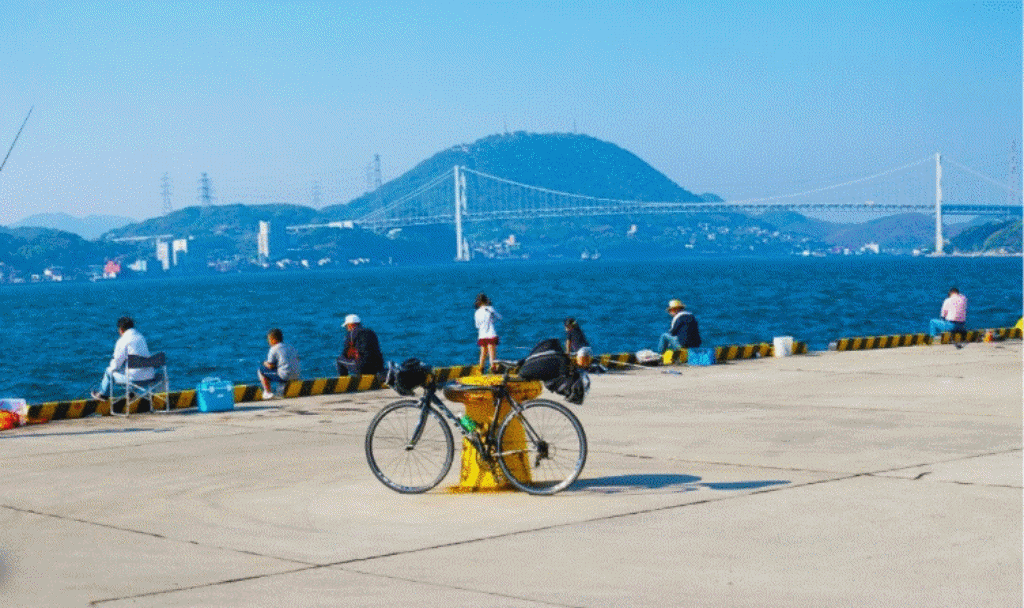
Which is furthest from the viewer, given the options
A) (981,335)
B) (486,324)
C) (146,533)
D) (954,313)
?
(981,335)

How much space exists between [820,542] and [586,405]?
810 centimetres

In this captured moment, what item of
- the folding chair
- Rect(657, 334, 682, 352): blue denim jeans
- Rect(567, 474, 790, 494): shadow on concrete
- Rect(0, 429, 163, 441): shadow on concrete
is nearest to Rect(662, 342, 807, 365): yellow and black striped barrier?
Rect(657, 334, 682, 352): blue denim jeans

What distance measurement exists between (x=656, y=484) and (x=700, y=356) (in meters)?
11.7

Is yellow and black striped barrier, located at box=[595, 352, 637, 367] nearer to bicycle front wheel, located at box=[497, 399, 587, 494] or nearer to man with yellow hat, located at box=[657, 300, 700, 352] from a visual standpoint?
man with yellow hat, located at box=[657, 300, 700, 352]

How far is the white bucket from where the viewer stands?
77.4 ft

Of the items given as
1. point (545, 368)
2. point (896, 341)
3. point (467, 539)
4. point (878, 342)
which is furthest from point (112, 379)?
point (896, 341)

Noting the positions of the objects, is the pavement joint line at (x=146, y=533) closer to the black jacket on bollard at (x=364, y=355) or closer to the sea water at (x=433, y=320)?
the black jacket on bollard at (x=364, y=355)

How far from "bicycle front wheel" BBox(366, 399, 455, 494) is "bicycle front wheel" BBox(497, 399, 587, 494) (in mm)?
463

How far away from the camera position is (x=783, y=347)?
2366cm

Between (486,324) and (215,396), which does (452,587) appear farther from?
(486,324)

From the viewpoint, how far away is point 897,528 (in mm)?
8828

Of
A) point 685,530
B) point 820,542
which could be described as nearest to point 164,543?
point 685,530

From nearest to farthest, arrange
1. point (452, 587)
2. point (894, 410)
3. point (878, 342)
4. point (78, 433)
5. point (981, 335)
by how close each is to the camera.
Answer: point (452, 587) → point (78, 433) → point (894, 410) → point (878, 342) → point (981, 335)

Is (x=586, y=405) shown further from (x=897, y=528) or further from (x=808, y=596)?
(x=808, y=596)
